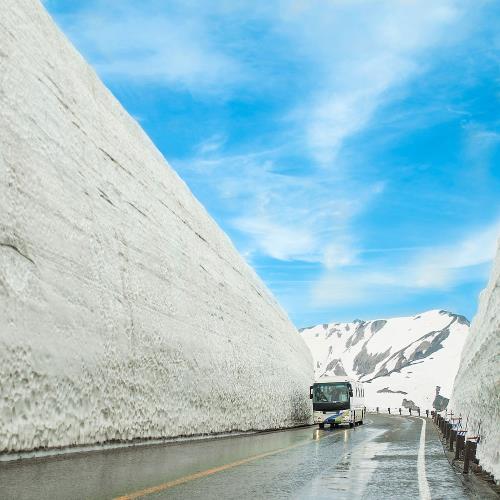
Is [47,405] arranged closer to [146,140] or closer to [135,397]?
[135,397]

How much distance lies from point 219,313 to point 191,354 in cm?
675

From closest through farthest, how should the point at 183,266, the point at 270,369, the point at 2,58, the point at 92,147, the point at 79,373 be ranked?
the point at 79,373 < the point at 2,58 < the point at 92,147 < the point at 183,266 < the point at 270,369

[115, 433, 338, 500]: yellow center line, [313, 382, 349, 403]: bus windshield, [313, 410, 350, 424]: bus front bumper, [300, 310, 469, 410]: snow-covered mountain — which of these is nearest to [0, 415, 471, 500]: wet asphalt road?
[115, 433, 338, 500]: yellow center line

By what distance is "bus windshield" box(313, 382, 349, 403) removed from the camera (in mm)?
35719

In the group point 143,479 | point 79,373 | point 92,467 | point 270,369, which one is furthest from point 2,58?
point 270,369

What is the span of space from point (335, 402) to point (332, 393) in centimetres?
64

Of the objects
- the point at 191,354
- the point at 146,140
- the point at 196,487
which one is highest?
the point at 146,140

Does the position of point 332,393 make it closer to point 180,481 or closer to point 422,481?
point 422,481

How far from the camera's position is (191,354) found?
21188 mm

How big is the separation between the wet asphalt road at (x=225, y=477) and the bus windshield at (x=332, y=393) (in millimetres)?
22121

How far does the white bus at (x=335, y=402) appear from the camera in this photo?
1371 inches

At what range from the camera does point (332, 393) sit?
36031 mm

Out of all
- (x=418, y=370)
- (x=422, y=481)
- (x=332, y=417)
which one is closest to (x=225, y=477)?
(x=422, y=481)

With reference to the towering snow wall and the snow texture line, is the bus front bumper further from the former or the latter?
the snow texture line
